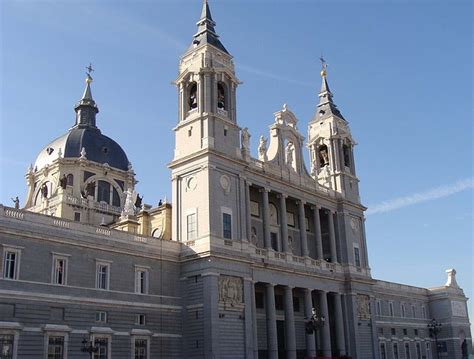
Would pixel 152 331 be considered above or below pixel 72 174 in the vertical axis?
below

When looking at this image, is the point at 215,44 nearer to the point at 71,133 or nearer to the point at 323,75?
the point at 323,75

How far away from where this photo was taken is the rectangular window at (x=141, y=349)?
42781 mm

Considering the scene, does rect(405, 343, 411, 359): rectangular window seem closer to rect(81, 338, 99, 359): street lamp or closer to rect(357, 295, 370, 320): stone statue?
rect(357, 295, 370, 320): stone statue

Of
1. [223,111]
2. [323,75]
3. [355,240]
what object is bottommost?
[355,240]

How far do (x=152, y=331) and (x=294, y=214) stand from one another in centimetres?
2116

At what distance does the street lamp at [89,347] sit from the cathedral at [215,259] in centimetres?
28

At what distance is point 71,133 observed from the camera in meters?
83.6

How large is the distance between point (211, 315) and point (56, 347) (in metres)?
11.0

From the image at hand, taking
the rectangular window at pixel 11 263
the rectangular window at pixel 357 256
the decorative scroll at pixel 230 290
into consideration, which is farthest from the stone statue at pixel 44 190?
the rectangular window at pixel 11 263

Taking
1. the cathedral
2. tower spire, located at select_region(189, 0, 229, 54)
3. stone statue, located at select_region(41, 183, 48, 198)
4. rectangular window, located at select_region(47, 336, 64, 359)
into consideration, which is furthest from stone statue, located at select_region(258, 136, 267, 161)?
stone statue, located at select_region(41, 183, 48, 198)

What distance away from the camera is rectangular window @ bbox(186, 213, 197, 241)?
4753 centimetres

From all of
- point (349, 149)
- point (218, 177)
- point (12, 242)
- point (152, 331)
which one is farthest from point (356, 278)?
point (12, 242)

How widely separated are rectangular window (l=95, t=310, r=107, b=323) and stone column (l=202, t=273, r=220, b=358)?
7229mm

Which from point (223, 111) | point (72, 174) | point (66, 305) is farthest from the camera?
point (72, 174)
